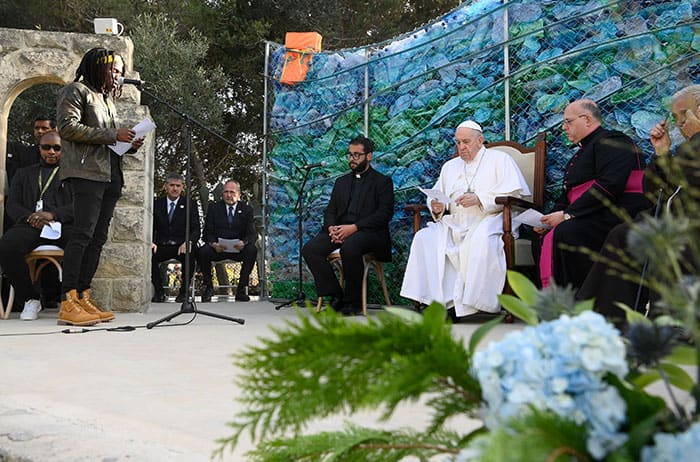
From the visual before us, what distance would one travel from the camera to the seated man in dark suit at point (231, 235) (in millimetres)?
9055

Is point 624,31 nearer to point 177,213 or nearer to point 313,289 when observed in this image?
point 313,289

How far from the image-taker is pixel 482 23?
653 centimetres

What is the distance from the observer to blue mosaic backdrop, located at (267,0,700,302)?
218 inches

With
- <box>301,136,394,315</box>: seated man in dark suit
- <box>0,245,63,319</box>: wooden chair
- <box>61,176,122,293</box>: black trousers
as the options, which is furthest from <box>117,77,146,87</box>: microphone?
<box>301,136,394,315</box>: seated man in dark suit

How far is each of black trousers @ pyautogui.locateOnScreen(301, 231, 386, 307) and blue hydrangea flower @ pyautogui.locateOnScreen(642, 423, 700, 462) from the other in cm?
562

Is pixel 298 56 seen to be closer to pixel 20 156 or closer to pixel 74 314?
pixel 20 156

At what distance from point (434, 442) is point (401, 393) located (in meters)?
0.20

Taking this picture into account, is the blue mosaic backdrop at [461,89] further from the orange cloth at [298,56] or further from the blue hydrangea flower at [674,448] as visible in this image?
the blue hydrangea flower at [674,448]

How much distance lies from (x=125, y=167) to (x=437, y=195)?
3001mm

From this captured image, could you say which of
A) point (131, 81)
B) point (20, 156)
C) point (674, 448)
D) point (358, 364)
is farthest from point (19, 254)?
point (674, 448)

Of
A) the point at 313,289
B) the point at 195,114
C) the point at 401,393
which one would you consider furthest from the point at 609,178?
the point at 195,114

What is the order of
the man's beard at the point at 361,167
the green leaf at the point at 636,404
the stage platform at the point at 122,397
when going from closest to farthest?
the green leaf at the point at 636,404
the stage platform at the point at 122,397
the man's beard at the point at 361,167


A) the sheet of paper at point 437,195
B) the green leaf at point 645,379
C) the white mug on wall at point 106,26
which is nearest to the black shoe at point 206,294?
the white mug on wall at point 106,26

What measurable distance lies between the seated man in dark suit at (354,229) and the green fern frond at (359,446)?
209 inches
